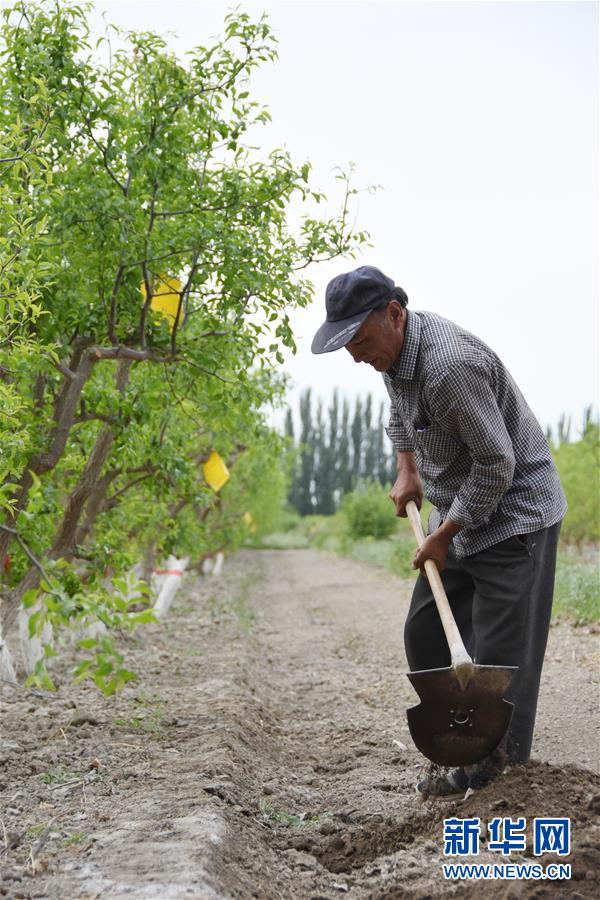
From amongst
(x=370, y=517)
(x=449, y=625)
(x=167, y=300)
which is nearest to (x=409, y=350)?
(x=449, y=625)

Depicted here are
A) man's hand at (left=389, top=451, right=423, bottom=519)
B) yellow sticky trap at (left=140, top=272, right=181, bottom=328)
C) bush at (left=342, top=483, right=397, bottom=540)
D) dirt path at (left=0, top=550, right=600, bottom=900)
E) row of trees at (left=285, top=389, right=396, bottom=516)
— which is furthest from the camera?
row of trees at (left=285, top=389, right=396, bottom=516)

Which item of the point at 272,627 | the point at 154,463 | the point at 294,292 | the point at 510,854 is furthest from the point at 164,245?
the point at 272,627

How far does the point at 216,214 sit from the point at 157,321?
0.65 meters

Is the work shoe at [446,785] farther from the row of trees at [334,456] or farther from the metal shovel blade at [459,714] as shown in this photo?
the row of trees at [334,456]

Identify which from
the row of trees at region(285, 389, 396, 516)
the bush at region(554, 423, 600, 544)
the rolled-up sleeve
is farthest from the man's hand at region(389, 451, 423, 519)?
the row of trees at region(285, 389, 396, 516)

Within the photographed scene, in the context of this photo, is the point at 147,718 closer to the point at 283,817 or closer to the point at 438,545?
the point at 283,817

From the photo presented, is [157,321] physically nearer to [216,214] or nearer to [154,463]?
[216,214]

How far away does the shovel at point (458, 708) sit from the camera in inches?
121

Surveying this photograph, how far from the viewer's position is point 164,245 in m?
4.34

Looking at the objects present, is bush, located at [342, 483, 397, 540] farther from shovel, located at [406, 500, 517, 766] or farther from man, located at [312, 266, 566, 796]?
shovel, located at [406, 500, 517, 766]

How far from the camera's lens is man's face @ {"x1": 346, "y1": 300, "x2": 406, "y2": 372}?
3.13 m

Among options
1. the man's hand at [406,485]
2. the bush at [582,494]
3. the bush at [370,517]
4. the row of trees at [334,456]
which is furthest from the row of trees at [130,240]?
the row of trees at [334,456]

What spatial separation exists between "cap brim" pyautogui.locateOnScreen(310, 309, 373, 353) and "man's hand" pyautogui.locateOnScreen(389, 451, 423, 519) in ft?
2.84

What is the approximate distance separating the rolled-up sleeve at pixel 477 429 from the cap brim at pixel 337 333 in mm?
340
